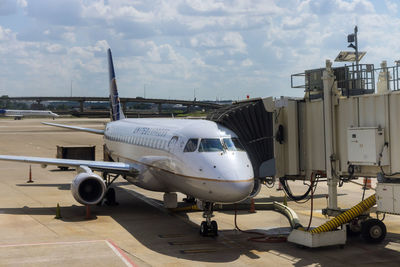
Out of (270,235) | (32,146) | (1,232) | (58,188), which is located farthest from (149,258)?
(32,146)

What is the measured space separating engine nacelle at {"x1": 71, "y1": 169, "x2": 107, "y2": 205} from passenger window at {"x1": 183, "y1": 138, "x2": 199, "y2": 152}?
5762 mm

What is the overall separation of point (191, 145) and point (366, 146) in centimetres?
597

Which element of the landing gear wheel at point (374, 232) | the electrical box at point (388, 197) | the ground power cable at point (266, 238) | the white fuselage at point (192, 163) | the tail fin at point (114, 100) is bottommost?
the ground power cable at point (266, 238)

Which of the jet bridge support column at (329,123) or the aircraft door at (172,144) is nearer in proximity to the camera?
the jet bridge support column at (329,123)

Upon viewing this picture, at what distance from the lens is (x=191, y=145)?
18172mm

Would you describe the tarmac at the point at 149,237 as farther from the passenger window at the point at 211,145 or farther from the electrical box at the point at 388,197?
the passenger window at the point at 211,145

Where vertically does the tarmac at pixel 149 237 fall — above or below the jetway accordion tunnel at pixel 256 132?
below

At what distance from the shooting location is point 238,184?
1596cm

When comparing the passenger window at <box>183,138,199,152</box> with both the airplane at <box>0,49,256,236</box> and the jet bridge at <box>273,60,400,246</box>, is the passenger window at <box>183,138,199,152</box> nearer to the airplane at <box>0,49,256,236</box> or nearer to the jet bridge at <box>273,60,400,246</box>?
the airplane at <box>0,49,256,236</box>

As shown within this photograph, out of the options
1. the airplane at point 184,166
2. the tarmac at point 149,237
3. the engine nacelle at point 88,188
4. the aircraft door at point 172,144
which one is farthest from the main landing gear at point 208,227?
the engine nacelle at point 88,188

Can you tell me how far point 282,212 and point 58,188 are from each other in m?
15.4

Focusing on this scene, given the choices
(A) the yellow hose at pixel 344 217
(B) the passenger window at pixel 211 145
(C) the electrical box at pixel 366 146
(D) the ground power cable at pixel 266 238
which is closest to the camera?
(C) the electrical box at pixel 366 146

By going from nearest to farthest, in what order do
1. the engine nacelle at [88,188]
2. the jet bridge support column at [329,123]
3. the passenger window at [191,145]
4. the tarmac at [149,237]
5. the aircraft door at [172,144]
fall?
1. the tarmac at [149,237]
2. the jet bridge support column at [329,123]
3. the passenger window at [191,145]
4. the aircraft door at [172,144]
5. the engine nacelle at [88,188]

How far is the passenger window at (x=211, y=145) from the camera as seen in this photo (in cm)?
1748
